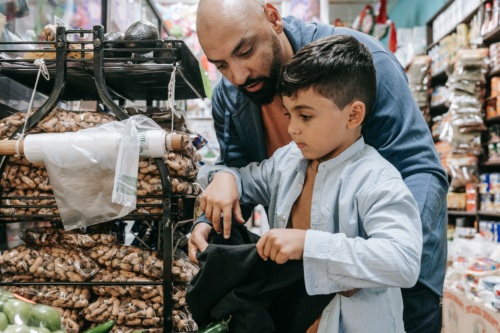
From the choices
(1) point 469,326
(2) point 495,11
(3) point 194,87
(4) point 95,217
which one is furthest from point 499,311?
(2) point 495,11

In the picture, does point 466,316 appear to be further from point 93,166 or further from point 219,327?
point 93,166

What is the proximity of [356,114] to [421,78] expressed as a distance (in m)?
4.49

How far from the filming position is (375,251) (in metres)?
0.92

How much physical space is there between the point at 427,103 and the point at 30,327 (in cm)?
504

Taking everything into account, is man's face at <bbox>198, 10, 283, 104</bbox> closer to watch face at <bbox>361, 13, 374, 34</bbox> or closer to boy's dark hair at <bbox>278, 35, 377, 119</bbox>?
boy's dark hair at <bbox>278, 35, 377, 119</bbox>

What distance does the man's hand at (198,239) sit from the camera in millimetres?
1200

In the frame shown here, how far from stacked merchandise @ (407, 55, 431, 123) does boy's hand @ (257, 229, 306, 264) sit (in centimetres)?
468

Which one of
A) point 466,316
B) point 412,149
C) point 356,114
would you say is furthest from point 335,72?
point 466,316

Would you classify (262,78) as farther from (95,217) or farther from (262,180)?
(95,217)

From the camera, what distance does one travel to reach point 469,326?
2.81 metres

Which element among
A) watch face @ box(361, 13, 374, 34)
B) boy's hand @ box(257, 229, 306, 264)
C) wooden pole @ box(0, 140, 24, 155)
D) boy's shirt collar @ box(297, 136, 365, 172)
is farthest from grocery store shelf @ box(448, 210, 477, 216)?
wooden pole @ box(0, 140, 24, 155)

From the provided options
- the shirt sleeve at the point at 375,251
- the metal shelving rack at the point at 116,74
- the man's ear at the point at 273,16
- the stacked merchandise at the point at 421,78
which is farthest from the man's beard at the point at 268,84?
the stacked merchandise at the point at 421,78

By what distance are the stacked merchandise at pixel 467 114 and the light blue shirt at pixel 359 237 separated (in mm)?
3516

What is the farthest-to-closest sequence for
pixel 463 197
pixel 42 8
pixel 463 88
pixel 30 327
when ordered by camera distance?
pixel 463 197 → pixel 463 88 → pixel 42 8 → pixel 30 327
